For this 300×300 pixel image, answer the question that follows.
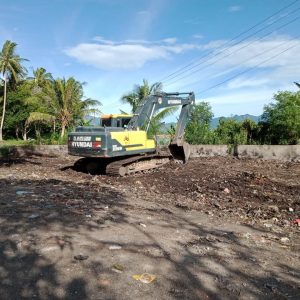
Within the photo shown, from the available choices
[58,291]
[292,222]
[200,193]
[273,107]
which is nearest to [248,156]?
[273,107]

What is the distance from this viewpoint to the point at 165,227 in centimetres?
612

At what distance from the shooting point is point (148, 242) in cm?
523

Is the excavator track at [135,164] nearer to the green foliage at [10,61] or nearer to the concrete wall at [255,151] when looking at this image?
the concrete wall at [255,151]

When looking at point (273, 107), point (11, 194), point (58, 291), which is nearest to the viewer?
point (58, 291)

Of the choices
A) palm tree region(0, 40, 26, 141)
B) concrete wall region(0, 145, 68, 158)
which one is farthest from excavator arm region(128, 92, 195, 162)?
palm tree region(0, 40, 26, 141)

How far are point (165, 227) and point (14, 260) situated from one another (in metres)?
2.33

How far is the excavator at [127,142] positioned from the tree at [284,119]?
9.10m

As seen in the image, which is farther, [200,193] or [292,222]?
[200,193]

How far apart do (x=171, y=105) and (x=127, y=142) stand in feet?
9.55

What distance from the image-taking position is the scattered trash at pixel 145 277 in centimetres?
402

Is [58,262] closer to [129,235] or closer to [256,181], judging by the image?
[129,235]

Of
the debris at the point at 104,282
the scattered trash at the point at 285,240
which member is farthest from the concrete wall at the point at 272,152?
the debris at the point at 104,282

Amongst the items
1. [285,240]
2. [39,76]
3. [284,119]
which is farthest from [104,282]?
[39,76]

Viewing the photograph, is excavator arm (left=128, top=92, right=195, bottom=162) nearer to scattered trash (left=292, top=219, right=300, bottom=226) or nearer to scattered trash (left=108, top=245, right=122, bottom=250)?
scattered trash (left=292, top=219, right=300, bottom=226)
